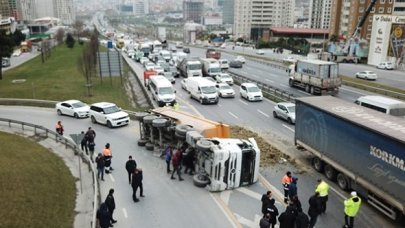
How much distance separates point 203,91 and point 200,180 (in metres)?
19.4

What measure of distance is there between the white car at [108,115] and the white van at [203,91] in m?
9.83

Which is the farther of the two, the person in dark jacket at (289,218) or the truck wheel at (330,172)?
the truck wheel at (330,172)

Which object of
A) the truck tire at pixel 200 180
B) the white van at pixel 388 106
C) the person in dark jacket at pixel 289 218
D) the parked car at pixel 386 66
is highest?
the white van at pixel 388 106

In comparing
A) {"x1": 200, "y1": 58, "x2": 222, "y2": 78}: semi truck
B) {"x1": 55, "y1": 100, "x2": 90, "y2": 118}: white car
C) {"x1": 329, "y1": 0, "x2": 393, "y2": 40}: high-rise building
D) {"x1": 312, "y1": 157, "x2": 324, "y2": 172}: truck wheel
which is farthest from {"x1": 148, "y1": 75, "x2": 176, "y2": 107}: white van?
{"x1": 329, "y1": 0, "x2": 393, "y2": 40}: high-rise building

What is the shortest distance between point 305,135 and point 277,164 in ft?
6.93

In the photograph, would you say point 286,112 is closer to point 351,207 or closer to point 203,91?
point 203,91

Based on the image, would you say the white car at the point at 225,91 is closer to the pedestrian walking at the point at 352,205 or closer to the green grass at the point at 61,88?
the green grass at the point at 61,88

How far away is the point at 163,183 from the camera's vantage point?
18078 mm

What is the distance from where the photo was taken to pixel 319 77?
39.7m

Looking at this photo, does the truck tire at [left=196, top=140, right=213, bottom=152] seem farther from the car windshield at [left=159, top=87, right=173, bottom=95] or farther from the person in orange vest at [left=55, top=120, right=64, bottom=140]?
the car windshield at [left=159, top=87, right=173, bottom=95]

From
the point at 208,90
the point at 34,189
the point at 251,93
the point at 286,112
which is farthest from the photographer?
the point at 251,93

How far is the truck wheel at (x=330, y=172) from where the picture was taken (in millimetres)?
18109

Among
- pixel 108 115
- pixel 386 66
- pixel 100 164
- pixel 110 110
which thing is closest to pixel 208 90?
pixel 110 110

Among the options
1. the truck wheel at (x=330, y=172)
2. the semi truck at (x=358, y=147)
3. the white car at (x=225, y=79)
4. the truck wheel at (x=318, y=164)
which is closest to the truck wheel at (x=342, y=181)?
the semi truck at (x=358, y=147)
